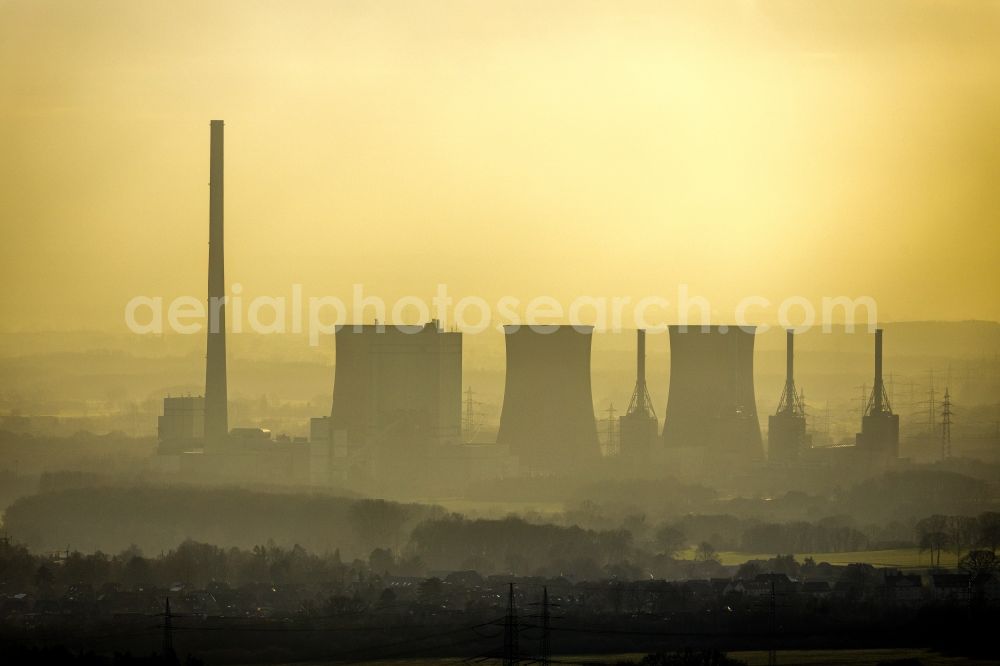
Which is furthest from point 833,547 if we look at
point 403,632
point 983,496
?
point 403,632

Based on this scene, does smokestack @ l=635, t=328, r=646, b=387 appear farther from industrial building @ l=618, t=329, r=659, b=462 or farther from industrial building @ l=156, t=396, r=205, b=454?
industrial building @ l=156, t=396, r=205, b=454

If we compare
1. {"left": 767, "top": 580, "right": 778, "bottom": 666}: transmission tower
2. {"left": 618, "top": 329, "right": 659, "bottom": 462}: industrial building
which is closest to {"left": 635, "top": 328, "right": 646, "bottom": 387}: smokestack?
{"left": 618, "top": 329, "right": 659, "bottom": 462}: industrial building

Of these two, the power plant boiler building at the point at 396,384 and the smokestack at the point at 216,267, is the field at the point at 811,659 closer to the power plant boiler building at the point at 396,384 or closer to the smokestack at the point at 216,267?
the smokestack at the point at 216,267

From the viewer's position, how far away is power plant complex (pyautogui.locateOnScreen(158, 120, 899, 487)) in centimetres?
7544

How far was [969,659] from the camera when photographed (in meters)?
33.9

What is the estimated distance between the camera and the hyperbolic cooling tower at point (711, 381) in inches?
3083

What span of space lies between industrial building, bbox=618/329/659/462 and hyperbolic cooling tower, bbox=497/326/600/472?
4306 mm

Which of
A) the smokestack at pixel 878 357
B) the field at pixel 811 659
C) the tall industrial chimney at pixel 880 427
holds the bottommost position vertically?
the field at pixel 811 659

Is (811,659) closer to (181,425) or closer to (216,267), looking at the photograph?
(216,267)

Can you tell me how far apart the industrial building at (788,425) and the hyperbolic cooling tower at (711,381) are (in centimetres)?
395

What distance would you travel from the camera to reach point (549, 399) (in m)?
76.2

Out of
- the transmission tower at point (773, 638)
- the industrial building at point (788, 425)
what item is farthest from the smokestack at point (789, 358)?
the transmission tower at point (773, 638)

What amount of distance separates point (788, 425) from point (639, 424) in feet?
19.6

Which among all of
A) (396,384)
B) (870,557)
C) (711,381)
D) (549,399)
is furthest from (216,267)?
(870,557)
